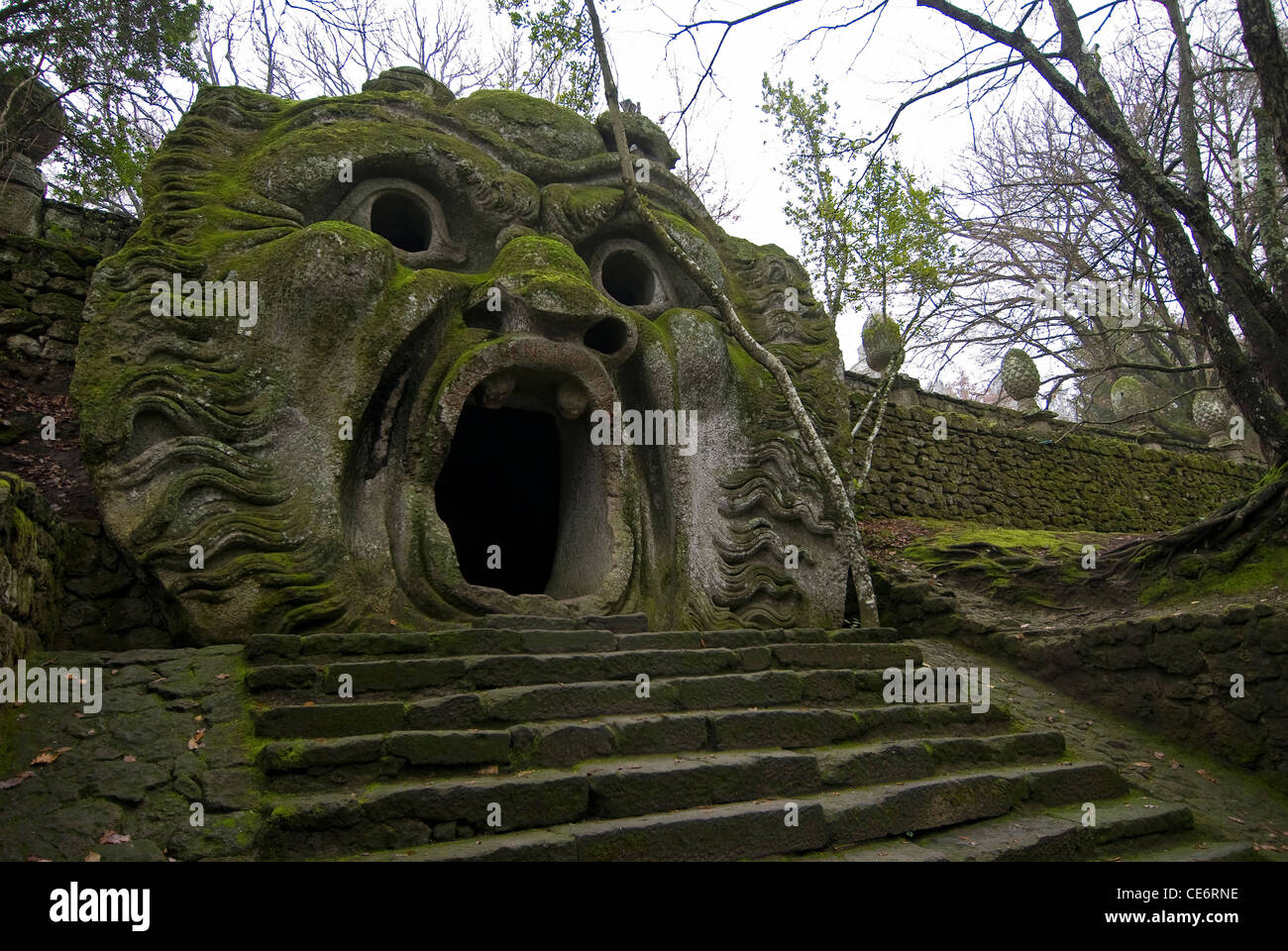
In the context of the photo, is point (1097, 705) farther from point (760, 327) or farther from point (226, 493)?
point (226, 493)

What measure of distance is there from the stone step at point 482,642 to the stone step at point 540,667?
129 millimetres

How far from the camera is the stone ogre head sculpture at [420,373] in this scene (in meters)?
5.04

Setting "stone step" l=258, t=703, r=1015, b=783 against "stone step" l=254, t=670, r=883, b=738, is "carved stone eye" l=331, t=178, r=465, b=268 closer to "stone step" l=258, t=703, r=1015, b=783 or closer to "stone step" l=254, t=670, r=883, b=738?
"stone step" l=254, t=670, r=883, b=738

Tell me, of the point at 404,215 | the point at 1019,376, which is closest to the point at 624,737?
the point at 404,215

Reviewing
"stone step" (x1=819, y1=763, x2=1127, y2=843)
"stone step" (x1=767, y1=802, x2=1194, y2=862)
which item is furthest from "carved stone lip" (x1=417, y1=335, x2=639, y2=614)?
"stone step" (x1=767, y1=802, x2=1194, y2=862)

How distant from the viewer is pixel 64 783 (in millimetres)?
3244

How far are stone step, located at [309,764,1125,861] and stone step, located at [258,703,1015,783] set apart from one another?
12.3 inches

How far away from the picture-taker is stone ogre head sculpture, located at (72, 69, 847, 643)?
5.04 m
